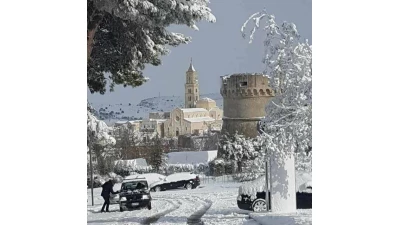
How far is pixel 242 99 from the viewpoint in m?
6.43

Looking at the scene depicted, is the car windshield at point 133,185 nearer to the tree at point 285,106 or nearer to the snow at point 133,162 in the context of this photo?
the snow at point 133,162

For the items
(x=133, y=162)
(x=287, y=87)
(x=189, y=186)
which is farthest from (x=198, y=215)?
(x=287, y=87)

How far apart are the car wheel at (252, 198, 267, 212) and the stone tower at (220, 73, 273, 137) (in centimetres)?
60

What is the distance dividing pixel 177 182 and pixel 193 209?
285 millimetres

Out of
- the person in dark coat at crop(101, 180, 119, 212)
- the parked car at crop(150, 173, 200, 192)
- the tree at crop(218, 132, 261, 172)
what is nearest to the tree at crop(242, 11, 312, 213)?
the tree at crop(218, 132, 261, 172)

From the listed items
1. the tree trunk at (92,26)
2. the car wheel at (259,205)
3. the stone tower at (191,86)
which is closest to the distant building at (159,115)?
the stone tower at (191,86)

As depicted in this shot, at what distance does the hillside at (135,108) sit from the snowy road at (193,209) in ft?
2.01

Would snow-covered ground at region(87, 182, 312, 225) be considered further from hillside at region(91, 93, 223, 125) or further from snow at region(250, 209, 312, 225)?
hillside at region(91, 93, 223, 125)

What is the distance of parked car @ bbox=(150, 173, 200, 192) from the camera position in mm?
6418

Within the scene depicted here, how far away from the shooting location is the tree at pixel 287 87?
644cm
